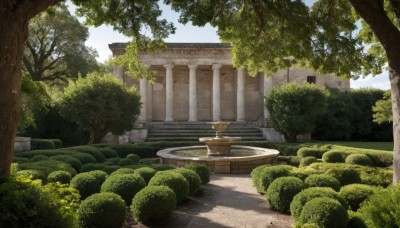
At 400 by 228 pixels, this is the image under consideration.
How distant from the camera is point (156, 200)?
24.1 ft

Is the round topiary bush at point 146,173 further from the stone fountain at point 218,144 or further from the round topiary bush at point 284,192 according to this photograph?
the stone fountain at point 218,144

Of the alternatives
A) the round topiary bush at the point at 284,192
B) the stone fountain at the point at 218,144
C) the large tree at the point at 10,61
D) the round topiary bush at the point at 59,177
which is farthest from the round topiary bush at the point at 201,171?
the large tree at the point at 10,61

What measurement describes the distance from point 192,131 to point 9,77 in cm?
2576

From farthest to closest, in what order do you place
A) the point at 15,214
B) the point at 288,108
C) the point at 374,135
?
the point at 374,135, the point at 288,108, the point at 15,214

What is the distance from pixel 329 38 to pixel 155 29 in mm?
6024

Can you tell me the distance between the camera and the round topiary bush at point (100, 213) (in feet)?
21.7

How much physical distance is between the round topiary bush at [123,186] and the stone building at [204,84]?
23.6 meters

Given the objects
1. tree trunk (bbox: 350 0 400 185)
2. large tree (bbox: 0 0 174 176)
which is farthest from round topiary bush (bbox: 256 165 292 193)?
large tree (bbox: 0 0 174 176)

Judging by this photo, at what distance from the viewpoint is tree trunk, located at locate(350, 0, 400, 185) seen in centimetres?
744

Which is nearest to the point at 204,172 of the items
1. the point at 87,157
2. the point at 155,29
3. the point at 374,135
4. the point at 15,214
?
the point at 155,29

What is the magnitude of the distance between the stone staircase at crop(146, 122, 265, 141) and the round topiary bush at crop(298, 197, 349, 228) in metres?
21.4

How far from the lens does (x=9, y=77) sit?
4.80 meters

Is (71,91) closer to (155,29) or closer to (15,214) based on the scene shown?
(155,29)

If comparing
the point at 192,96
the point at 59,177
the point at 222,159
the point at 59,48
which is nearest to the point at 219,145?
the point at 222,159
